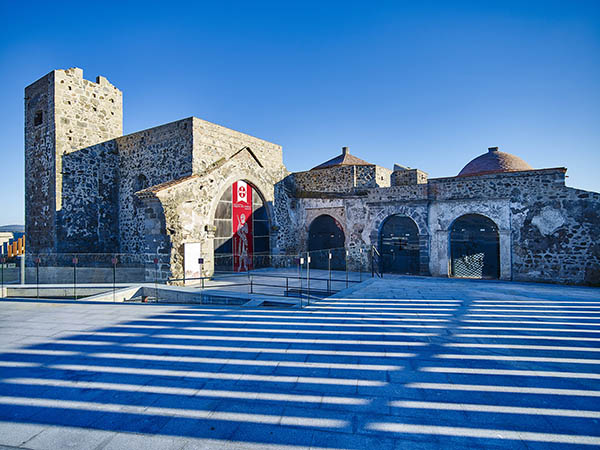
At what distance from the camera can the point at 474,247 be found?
1352cm

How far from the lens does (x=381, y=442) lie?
2.62m

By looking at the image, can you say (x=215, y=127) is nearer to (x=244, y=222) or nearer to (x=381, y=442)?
(x=244, y=222)

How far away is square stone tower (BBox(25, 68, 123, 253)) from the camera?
14.0 metres

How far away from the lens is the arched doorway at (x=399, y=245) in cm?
1464

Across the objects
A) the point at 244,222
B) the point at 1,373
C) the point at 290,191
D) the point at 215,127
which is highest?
the point at 215,127

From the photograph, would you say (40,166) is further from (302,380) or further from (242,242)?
(302,380)

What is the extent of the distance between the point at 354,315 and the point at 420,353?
Result: 2.12m

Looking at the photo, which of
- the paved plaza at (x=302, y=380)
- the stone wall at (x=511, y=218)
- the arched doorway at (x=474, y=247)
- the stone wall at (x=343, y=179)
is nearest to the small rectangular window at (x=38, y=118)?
the paved plaza at (x=302, y=380)

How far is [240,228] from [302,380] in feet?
38.3

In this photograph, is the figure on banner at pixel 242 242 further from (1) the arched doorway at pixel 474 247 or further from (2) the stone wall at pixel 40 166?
(1) the arched doorway at pixel 474 247

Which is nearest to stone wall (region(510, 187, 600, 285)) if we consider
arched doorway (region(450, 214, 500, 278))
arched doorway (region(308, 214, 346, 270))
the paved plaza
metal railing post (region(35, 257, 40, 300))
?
arched doorway (region(450, 214, 500, 278))

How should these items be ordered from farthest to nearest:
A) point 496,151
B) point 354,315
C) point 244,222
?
point 496,151 < point 244,222 < point 354,315

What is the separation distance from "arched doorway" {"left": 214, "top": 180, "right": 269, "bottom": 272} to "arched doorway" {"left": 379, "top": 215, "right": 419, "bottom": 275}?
5691 millimetres

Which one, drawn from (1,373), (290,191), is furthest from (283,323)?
(290,191)
